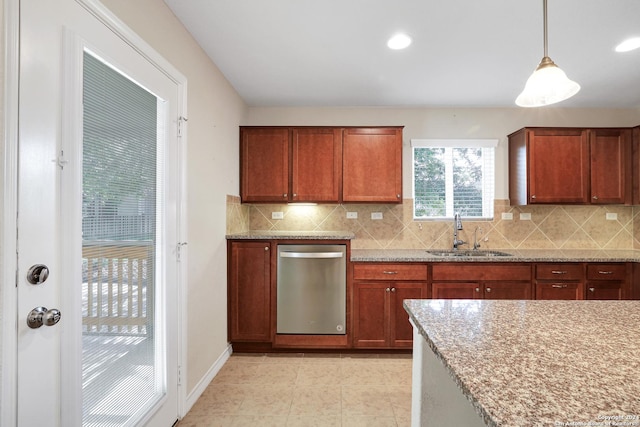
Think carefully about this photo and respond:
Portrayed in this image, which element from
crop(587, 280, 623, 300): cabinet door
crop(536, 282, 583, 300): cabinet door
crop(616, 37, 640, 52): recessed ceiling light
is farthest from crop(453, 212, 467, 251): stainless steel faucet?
crop(616, 37, 640, 52): recessed ceiling light

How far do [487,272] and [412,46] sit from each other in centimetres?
212

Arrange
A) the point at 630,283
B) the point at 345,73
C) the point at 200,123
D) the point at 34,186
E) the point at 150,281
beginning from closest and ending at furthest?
the point at 34,186 → the point at 150,281 → the point at 200,123 → the point at 345,73 → the point at 630,283

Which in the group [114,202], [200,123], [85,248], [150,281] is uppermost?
[200,123]

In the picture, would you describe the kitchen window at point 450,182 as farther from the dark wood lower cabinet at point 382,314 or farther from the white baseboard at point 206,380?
the white baseboard at point 206,380

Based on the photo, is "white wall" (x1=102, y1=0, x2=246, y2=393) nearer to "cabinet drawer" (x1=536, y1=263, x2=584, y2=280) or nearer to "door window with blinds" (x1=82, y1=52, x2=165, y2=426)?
"door window with blinds" (x1=82, y1=52, x2=165, y2=426)

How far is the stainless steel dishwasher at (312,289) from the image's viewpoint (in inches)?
113

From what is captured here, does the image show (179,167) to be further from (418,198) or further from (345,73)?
(418,198)

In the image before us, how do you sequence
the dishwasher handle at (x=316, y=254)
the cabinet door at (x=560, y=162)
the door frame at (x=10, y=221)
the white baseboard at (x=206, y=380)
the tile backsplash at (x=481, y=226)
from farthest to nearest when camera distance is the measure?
1. the tile backsplash at (x=481, y=226)
2. the cabinet door at (x=560, y=162)
3. the dishwasher handle at (x=316, y=254)
4. the white baseboard at (x=206, y=380)
5. the door frame at (x=10, y=221)

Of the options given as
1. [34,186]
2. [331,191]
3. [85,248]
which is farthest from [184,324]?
[331,191]

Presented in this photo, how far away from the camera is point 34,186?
1.01 m

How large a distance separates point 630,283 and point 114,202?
4.22m

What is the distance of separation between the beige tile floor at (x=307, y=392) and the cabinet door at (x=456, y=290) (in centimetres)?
70

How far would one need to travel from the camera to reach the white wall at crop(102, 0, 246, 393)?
1.80 m

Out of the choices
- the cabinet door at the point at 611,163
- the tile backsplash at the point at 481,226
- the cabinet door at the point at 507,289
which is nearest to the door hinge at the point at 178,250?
the tile backsplash at the point at 481,226
